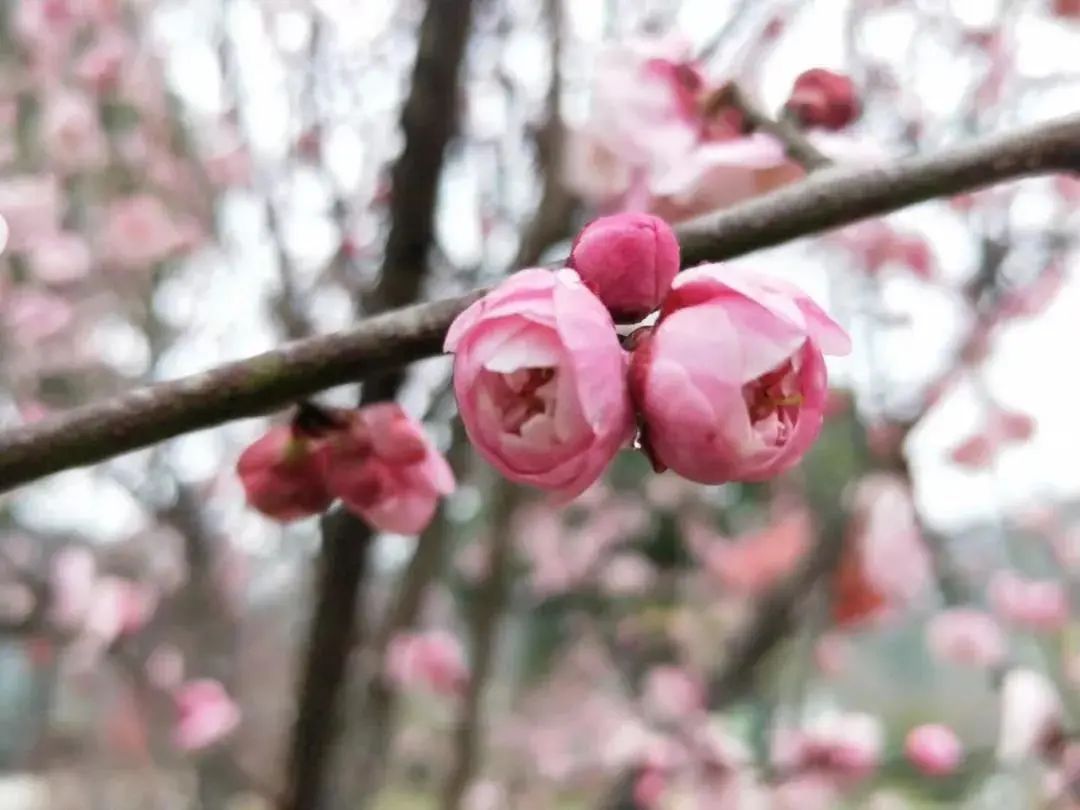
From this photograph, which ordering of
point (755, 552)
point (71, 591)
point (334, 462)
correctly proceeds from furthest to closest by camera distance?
1. point (755, 552)
2. point (71, 591)
3. point (334, 462)

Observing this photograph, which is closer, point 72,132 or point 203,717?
point 203,717

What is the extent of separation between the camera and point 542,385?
319 mm

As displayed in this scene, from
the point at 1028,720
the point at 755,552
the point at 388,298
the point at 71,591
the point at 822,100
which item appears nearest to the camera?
the point at 822,100

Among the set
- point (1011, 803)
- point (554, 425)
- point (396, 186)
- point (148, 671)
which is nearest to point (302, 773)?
point (396, 186)

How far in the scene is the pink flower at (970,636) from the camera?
7.05 feet

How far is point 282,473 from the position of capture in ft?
1.45

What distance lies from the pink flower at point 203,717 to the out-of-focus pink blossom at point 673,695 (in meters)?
0.72

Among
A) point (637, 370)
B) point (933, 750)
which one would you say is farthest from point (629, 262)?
point (933, 750)

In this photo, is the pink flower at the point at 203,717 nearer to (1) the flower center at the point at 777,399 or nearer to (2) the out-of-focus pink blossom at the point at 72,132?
(2) the out-of-focus pink blossom at the point at 72,132

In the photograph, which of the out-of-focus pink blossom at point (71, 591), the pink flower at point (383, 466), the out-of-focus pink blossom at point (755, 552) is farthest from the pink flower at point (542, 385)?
the out-of-focus pink blossom at point (755, 552)

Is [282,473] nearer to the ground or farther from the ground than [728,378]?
nearer to the ground

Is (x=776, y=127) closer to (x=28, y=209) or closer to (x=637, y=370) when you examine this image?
(x=637, y=370)

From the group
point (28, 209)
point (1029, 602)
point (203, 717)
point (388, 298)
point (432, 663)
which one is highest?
point (388, 298)

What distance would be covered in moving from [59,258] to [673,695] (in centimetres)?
147
